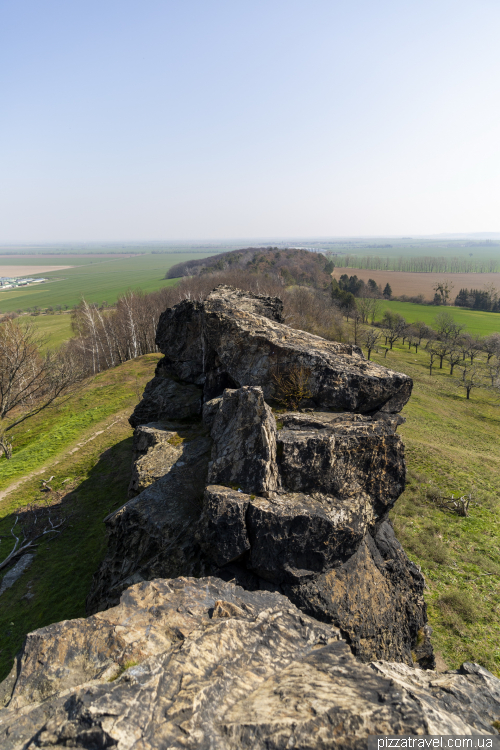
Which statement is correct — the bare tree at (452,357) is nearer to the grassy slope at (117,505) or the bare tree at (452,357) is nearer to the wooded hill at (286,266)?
the grassy slope at (117,505)

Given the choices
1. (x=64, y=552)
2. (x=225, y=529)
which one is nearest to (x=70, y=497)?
(x=64, y=552)

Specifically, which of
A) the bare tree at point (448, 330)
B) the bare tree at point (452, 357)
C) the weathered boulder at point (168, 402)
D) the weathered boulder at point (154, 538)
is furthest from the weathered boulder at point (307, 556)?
the bare tree at point (448, 330)

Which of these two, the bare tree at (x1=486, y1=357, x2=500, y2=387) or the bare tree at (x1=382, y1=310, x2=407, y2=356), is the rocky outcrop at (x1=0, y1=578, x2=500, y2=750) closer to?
the bare tree at (x1=486, y1=357, x2=500, y2=387)

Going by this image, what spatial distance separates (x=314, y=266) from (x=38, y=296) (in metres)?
136

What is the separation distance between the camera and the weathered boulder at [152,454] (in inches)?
507

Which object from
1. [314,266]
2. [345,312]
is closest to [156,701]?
[345,312]

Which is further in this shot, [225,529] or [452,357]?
[452,357]

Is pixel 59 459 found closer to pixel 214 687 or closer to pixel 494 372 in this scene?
pixel 214 687

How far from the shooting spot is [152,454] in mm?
14133

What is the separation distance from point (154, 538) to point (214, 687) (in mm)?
6003

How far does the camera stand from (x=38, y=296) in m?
168

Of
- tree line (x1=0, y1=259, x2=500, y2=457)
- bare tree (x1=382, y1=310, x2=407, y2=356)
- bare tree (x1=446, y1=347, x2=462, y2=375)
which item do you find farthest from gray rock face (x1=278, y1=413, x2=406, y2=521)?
bare tree (x1=382, y1=310, x2=407, y2=356)

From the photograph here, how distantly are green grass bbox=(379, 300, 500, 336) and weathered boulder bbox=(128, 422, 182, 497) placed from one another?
9217cm

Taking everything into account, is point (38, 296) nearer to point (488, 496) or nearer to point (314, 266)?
point (314, 266)
